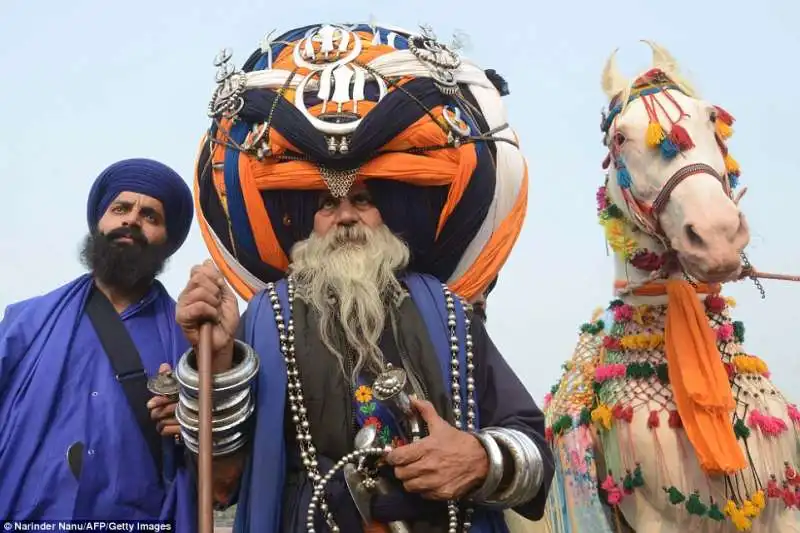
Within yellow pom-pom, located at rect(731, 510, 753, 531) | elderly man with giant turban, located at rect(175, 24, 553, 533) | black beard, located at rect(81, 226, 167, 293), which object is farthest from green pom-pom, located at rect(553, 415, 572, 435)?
black beard, located at rect(81, 226, 167, 293)

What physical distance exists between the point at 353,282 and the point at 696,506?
166 cm

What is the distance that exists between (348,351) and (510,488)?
1.98ft

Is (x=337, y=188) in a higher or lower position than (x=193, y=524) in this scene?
higher

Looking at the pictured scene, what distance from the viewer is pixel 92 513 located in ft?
9.56

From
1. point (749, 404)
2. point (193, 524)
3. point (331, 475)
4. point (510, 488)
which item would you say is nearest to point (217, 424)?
point (331, 475)

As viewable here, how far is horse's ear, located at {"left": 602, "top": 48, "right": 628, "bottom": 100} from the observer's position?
4.21 meters

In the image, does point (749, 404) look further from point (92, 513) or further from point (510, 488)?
point (92, 513)

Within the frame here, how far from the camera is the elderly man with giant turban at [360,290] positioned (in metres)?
2.58

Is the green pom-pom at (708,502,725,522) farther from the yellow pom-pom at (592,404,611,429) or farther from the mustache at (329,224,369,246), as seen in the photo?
the mustache at (329,224,369,246)

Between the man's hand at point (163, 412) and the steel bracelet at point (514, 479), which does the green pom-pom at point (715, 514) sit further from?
the man's hand at point (163, 412)

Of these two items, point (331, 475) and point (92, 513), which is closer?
point (331, 475)

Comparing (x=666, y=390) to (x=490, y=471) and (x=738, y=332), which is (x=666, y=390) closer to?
(x=738, y=332)

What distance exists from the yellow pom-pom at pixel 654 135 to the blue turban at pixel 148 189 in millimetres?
1793

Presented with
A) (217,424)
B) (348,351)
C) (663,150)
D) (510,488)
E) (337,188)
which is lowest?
(510,488)
